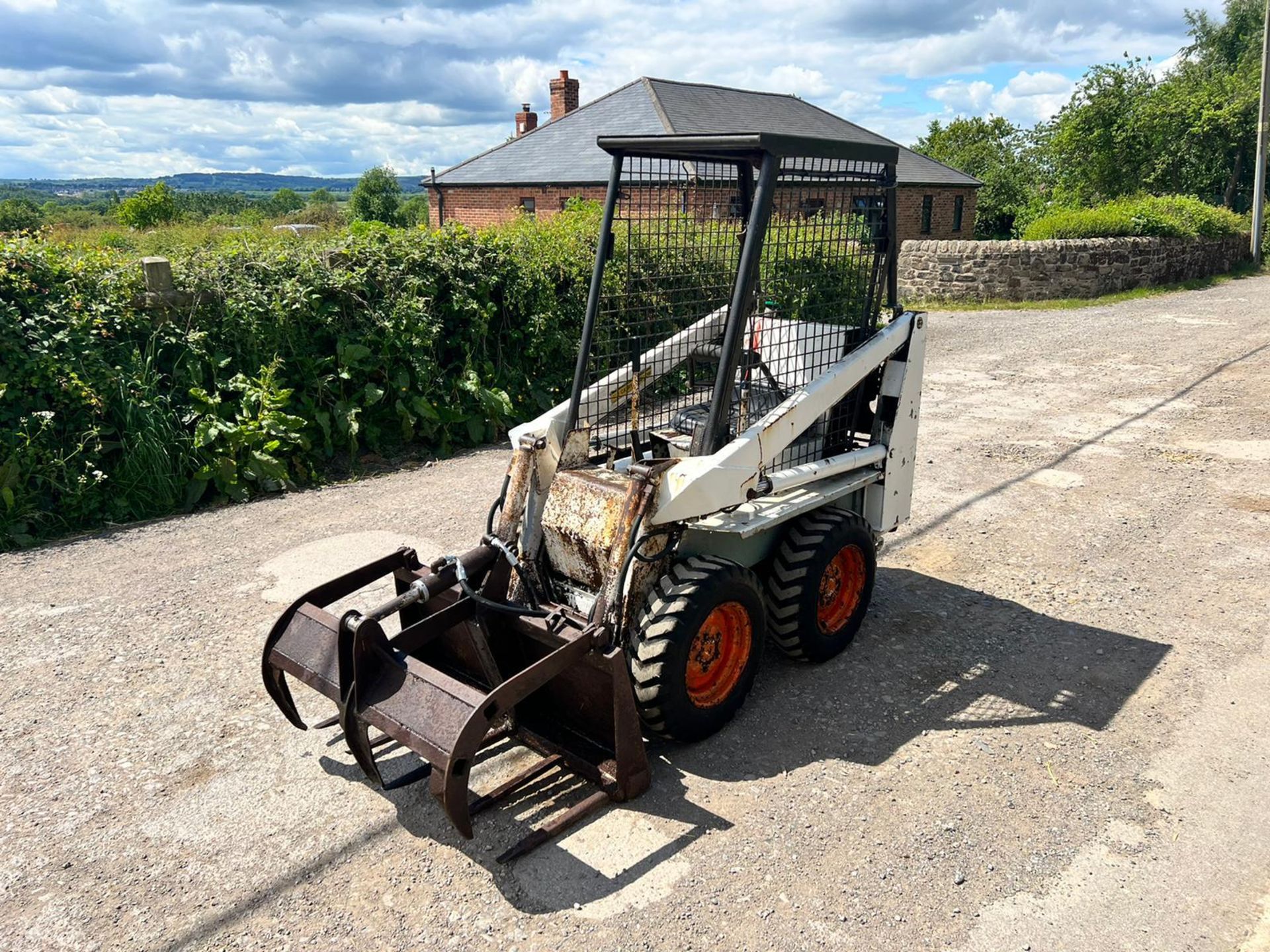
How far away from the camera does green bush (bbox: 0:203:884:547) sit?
22.1ft

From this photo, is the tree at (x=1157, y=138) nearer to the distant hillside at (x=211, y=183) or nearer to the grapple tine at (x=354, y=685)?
the grapple tine at (x=354, y=685)

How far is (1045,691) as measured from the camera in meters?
4.58

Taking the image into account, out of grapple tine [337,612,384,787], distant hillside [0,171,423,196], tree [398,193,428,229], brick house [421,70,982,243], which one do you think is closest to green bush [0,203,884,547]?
grapple tine [337,612,384,787]

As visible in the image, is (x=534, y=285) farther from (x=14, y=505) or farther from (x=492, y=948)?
(x=492, y=948)

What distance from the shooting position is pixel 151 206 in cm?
3553

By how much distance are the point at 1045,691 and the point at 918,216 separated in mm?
28358

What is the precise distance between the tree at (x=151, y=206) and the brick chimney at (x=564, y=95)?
13496 millimetres

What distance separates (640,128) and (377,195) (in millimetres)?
40019

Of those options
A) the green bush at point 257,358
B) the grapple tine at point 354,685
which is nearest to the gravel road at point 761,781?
the grapple tine at point 354,685

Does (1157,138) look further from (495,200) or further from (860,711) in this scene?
(860,711)

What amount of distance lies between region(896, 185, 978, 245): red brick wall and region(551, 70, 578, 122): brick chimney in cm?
1212

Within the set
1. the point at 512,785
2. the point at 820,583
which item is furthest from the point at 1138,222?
the point at 512,785

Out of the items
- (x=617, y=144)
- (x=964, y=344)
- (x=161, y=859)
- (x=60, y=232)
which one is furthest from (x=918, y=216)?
(x=161, y=859)

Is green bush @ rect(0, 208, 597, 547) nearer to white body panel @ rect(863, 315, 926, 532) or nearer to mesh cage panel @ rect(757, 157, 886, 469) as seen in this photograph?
mesh cage panel @ rect(757, 157, 886, 469)
